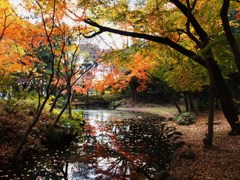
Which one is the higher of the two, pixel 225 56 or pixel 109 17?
pixel 109 17

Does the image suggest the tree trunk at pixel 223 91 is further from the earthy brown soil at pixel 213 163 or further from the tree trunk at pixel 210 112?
the tree trunk at pixel 210 112

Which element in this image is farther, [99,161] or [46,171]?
[99,161]

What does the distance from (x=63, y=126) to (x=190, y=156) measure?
764 centimetres

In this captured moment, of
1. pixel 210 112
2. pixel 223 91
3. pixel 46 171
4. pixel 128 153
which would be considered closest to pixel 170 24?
pixel 223 91

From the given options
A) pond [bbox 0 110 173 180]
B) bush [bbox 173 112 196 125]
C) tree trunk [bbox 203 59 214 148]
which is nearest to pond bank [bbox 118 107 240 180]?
tree trunk [bbox 203 59 214 148]

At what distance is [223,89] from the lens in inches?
398

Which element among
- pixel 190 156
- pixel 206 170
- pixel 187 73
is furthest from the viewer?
pixel 187 73

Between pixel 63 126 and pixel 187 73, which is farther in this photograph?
pixel 187 73

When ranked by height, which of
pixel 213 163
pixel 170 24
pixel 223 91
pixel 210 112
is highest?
pixel 170 24

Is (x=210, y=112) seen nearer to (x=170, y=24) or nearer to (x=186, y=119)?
(x=170, y=24)

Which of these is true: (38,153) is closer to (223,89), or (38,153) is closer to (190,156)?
(190,156)

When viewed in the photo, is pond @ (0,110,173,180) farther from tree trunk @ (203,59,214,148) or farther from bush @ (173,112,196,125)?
bush @ (173,112,196,125)

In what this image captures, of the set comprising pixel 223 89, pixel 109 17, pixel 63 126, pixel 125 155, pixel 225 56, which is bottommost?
pixel 125 155

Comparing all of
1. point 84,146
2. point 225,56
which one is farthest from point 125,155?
point 225,56
